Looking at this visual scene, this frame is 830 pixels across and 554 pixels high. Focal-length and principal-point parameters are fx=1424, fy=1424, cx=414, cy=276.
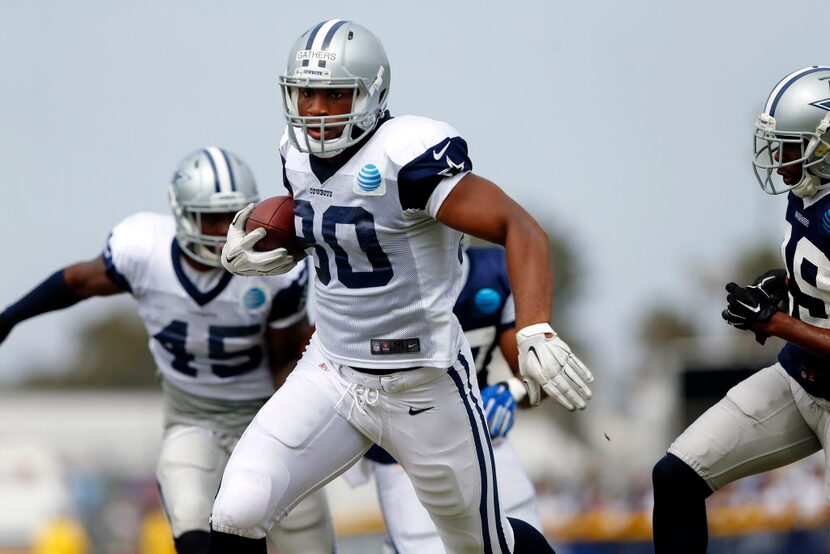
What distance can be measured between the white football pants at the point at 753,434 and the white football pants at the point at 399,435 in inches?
33.8

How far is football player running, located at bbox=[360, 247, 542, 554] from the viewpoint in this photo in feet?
19.7

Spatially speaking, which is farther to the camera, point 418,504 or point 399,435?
point 418,504

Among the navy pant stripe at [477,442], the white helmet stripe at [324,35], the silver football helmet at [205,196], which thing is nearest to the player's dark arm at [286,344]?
the silver football helmet at [205,196]

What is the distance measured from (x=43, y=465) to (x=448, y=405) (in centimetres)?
1795

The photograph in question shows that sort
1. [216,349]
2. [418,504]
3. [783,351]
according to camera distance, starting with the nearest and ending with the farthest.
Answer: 1. [783,351]
2. [418,504]
3. [216,349]

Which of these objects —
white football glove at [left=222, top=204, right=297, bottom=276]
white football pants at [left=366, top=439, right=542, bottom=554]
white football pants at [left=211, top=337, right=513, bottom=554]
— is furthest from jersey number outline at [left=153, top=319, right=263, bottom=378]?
white football pants at [left=211, top=337, right=513, bottom=554]

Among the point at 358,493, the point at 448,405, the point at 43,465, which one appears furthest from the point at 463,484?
the point at 43,465

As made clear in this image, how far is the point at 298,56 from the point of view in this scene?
4.89m

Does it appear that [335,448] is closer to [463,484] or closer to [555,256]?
[463,484]

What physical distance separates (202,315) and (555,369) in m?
2.52

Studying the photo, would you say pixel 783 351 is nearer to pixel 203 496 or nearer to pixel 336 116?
pixel 336 116

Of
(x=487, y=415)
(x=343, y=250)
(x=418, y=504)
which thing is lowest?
(x=418, y=504)

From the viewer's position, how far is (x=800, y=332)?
4.94m

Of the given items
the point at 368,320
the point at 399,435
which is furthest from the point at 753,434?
the point at 368,320
